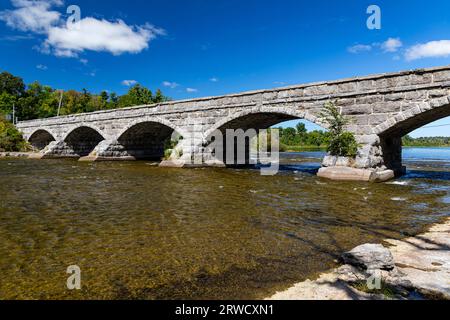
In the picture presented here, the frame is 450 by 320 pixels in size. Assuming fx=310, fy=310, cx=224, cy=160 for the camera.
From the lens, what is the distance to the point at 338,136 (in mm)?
14438

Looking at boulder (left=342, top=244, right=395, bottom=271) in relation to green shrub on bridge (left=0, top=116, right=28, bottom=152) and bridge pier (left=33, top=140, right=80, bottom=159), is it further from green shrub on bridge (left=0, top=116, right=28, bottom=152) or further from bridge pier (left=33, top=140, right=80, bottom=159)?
green shrub on bridge (left=0, top=116, right=28, bottom=152)

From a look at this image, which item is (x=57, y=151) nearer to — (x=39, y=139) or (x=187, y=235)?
(x=39, y=139)

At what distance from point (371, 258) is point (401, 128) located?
44.6 ft

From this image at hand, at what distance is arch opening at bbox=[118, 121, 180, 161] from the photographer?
28219 mm

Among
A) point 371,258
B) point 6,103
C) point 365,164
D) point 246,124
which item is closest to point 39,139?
point 6,103

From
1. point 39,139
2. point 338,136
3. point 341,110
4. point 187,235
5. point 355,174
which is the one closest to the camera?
point 187,235

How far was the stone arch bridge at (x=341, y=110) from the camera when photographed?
1299cm

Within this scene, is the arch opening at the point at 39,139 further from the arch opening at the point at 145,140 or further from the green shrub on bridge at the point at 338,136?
the green shrub on bridge at the point at 338,136

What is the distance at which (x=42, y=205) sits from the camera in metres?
8.30

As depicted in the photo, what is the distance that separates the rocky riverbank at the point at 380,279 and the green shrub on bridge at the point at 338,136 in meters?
10.3

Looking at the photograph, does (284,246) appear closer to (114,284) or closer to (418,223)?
(114,284)

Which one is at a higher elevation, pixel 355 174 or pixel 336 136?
pixel 336 136

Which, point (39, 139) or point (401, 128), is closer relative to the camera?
point (401, 128)
